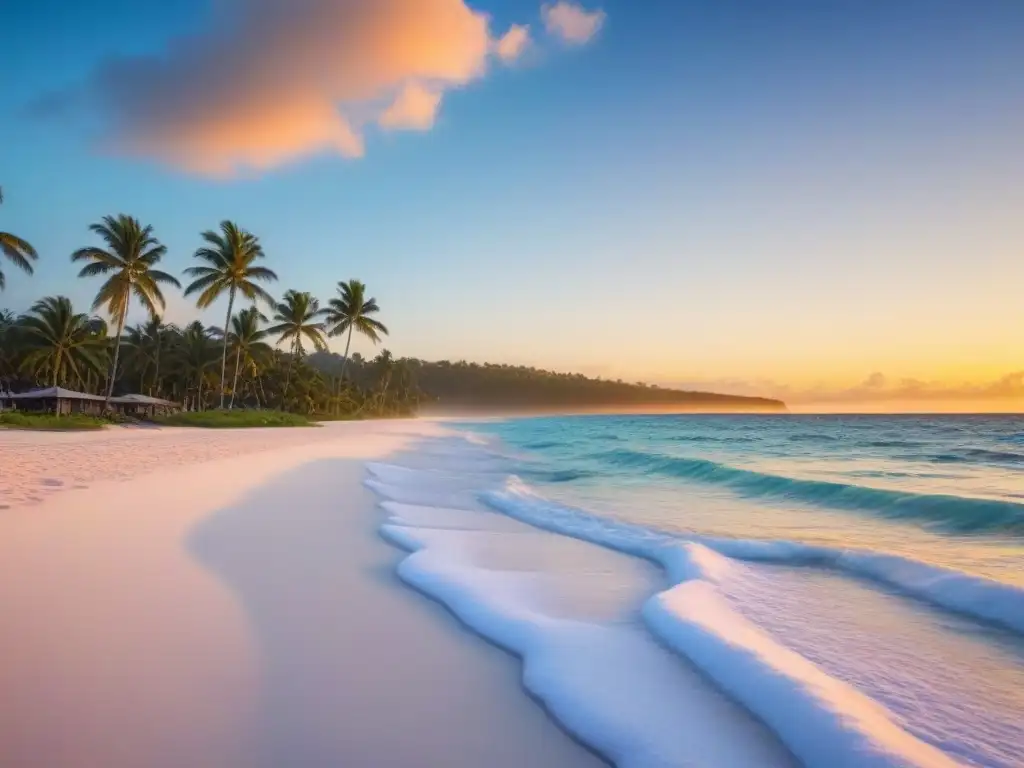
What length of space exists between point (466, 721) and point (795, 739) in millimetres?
1374

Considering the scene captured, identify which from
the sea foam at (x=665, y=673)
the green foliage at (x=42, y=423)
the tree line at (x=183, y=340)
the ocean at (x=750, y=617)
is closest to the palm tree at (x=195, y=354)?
the tree line at (x=183, y=340)

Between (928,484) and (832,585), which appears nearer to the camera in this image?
(832,585)

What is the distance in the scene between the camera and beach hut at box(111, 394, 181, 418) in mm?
40094

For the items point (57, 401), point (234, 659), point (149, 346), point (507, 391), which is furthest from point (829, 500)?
point (507, 391)

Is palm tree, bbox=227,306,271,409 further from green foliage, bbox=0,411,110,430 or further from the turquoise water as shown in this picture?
the turquoise water

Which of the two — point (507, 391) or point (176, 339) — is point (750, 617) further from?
point (507, 391)

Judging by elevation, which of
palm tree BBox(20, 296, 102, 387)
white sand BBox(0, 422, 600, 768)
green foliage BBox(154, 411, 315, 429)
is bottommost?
green foliage BBox(154, 411, 315, 429)

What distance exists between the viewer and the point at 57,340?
1558 inches

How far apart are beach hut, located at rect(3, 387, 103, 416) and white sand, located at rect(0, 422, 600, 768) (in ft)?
113

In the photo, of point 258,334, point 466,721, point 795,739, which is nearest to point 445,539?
point 466,721

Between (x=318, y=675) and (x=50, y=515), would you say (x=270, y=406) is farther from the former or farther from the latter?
(x=318, y=675)

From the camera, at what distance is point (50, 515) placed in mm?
6512

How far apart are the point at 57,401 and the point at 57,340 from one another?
6.13 meters

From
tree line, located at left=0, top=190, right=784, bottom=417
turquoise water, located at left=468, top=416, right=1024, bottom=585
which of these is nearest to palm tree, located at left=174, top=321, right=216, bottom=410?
tree line, located at left=0, top=190, right=784, bottom=417
